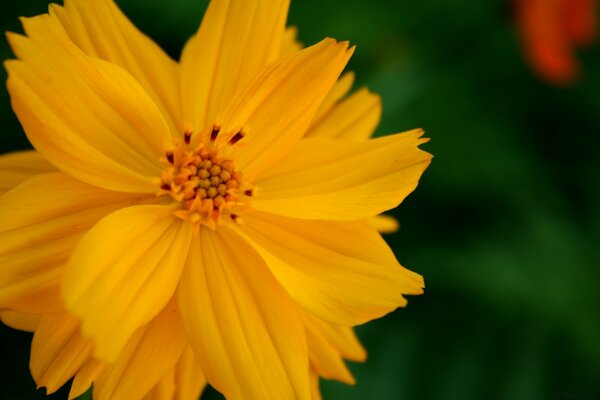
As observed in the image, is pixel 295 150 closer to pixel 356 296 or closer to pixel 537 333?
pixel 356 296

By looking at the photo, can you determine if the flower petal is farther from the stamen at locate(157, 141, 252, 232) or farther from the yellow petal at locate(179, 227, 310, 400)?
the yellow petal at locate(179, 227, 310, 400)

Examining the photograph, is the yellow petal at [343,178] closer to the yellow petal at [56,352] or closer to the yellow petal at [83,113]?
the yellow petal at [83,113]

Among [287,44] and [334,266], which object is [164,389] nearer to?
[334,266]

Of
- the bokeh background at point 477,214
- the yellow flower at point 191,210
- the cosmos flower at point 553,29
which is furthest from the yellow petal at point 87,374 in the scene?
the cosmos flower at point 553,29

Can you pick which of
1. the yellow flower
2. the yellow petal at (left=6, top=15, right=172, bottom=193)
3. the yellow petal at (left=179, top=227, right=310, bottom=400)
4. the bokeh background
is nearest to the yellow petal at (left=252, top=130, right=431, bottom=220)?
the yellow flower

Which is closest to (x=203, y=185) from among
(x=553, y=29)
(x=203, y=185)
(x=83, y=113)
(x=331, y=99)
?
(x=203, y=185)

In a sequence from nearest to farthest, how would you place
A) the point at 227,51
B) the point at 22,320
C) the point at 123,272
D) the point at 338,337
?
1. the point at 123,272
2. the point at 22,320
3. the point at 227,51
4. the point at 338,337
